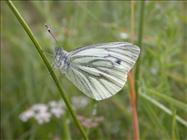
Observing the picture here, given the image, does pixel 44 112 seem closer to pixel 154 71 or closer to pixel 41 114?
pixel 41 114

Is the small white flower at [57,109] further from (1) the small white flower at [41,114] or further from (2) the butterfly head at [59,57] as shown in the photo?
(2) the butterfly head at [59,57]

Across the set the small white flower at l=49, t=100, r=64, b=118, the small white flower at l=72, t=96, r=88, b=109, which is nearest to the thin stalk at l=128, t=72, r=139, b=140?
the small white flower at l=49, t=100, r=64, b=118

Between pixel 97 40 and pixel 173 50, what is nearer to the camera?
pixel 173 50

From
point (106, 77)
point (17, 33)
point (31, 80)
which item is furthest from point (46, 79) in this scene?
point (106, 77)

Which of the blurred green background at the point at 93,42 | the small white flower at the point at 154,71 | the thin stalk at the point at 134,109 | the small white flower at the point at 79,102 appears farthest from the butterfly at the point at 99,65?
the small white flower at the point at 79,102

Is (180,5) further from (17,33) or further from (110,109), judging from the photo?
(17,33)

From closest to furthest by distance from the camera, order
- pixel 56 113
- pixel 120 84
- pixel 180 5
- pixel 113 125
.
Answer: pixel 120 84 → pixel 56 113 → pixel 113 125 → pixel 180 5
